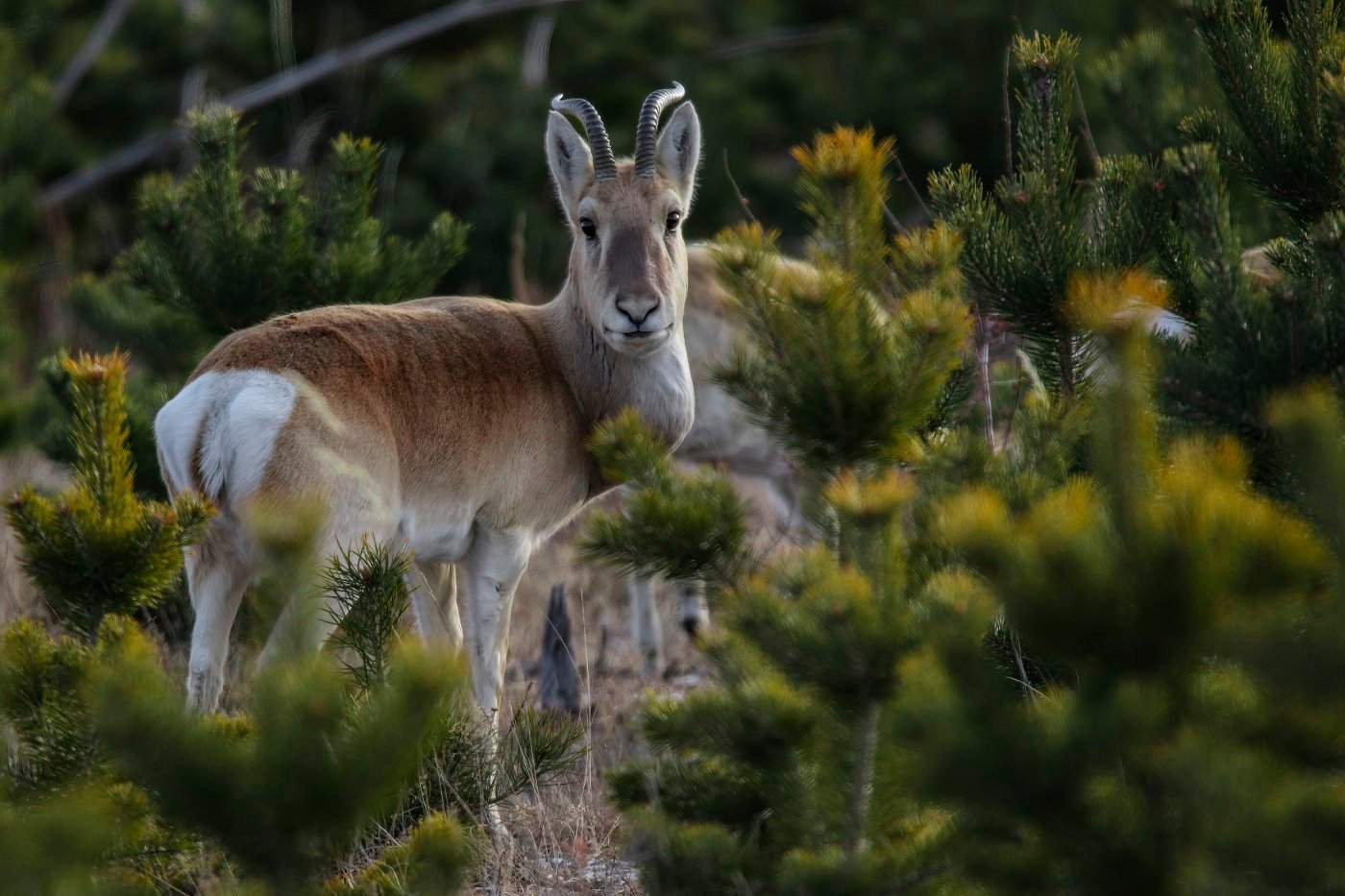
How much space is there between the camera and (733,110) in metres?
13.0

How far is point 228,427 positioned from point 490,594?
127cm

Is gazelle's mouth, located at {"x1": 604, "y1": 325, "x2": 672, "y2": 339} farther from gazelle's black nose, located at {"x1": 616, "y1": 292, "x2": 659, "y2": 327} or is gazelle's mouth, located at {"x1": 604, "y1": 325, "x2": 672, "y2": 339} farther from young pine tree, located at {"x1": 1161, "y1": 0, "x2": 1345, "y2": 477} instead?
young pine tree, located at {"x1": 1161, "y1": 0, "x2": 1345, "y2": 477}

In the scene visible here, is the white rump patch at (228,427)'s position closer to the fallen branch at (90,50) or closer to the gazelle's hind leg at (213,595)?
the gazelle's hind leg at (213,595)

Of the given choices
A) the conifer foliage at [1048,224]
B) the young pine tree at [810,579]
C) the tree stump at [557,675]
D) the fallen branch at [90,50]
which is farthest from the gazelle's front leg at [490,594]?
the fallen branch at [90,50]

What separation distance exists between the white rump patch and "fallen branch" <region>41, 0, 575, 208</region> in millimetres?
7763

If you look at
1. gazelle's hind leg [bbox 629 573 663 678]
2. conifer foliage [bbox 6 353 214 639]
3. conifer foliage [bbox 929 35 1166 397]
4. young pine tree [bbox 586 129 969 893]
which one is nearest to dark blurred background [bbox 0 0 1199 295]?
gazelle's hind leg [bbox 629 573 663 678]

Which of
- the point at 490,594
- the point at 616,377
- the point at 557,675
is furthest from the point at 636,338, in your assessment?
the point at 557,675

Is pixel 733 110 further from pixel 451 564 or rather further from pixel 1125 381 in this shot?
pixel 1125 381

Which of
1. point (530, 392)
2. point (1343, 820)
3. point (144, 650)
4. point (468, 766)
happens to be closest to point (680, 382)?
point (530, 392)

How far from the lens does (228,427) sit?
4484 millimetres

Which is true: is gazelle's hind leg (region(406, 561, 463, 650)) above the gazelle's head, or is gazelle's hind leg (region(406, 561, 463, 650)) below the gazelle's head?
below

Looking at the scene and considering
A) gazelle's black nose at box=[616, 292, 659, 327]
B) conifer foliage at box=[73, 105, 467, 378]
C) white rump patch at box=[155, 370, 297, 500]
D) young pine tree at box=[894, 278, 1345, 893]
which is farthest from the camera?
conifer foliage at box=[73, 105, 467, 378]

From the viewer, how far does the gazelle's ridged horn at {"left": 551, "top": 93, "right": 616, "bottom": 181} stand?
5.55 meters

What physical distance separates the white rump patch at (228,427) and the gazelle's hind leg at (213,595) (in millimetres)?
234
